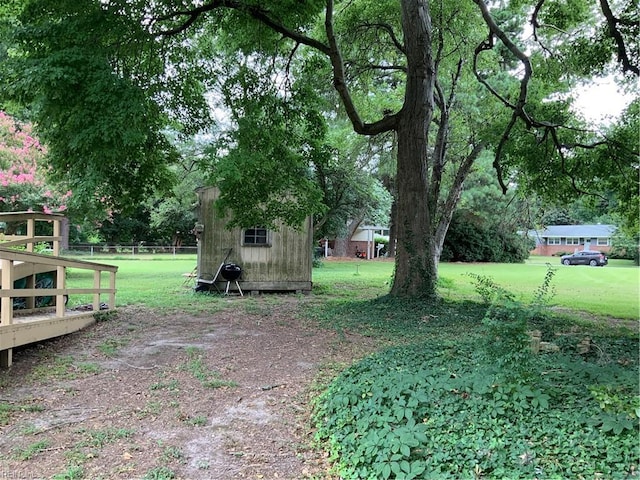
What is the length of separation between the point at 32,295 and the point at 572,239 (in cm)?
5512

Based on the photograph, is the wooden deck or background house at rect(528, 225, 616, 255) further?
background house at rect(528, 225, 616, 255)

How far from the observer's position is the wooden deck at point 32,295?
5016 millimetres

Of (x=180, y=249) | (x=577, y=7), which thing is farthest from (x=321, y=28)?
(x=180, y=249)

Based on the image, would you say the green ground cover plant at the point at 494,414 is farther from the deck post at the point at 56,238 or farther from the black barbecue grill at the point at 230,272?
the black barbecue grill at the point at 230,272

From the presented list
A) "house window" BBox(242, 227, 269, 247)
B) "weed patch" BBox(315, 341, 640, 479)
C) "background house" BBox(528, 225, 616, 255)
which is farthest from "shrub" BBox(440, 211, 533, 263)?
"weed patch" BBox(315, 341, 640, 479)

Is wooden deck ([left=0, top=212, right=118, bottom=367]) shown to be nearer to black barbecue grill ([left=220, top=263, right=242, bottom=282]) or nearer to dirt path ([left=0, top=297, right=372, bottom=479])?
dirt path ([left=0, top=297, right=372, bottom=479])

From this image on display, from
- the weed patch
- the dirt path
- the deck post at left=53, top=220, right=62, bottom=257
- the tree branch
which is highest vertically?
the tree branch

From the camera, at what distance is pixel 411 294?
904 centimetres

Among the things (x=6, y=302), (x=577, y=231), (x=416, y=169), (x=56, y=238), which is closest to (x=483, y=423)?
(x=6, y=302)

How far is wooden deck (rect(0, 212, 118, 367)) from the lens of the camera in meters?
5.02

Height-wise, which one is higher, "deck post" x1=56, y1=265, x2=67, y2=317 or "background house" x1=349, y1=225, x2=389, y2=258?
"background house" x1=349, y1=225, x2=389, y2=258

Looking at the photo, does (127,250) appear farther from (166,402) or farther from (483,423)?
(483,423)

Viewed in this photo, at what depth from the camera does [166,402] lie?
163 inches

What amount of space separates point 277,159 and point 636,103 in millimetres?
7841
